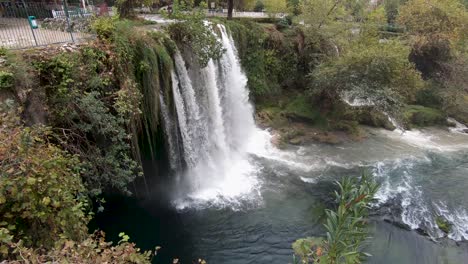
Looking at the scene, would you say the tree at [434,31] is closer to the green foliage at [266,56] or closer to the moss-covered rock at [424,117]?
the moss-covered rock at [424,117]

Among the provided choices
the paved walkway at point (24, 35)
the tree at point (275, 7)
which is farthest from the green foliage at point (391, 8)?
the paved walkway at point (24, 35)

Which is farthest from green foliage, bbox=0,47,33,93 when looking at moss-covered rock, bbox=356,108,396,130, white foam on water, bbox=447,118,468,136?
white foam on water, bbox=447,118,468,136

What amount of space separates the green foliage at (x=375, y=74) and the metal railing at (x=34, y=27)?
458 inches

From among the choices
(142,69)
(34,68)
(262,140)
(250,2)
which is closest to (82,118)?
(34,68)

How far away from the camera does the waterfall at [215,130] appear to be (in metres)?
11.5

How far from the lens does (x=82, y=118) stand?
7477mm

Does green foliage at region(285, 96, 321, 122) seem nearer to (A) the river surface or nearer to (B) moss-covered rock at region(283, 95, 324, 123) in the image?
(B) moss-covered rock at region(283, 95, 324, 123)

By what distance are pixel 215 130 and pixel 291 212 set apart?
4958 millimetres

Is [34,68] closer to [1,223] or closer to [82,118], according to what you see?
[82,118]

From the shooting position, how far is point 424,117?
1925 cm

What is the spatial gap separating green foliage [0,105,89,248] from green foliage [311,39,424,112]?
14.0m

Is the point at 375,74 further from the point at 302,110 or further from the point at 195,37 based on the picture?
the point at 195,37

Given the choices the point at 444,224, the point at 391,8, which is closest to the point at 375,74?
the point at 444,224

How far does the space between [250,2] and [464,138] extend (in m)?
16.7
